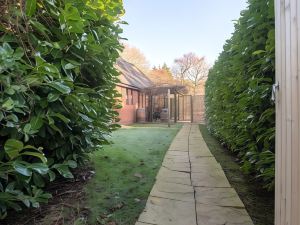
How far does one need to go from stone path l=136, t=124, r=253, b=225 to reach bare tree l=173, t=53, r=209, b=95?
24197 mm

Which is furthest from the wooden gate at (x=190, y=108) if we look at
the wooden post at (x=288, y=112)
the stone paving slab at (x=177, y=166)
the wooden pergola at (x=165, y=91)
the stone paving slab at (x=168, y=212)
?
the wooden post at (x=288, y=112)

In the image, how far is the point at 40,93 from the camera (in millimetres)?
1734

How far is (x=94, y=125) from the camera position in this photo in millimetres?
2418

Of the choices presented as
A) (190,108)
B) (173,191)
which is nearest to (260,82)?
(173,191)

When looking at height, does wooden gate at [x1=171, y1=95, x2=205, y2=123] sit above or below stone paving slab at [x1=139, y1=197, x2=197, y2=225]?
above

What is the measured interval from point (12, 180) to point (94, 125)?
37.7 inches

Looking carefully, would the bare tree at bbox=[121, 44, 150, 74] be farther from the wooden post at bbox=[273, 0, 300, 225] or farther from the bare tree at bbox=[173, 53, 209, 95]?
the wooden post at bbox=[273, 0, 300, 225]

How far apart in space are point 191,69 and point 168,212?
26645 mm

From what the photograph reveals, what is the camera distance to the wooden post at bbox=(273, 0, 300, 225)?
112 cm

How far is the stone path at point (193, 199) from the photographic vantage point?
1943 millimetres

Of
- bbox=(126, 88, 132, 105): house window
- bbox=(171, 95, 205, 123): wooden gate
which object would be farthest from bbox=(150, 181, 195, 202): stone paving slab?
bbox=(171, 95, 205, 123): wooden gate

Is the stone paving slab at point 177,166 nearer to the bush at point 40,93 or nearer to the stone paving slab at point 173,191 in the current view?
the stone paving slab at point 173,191

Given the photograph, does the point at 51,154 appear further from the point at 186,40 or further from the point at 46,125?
the point at 186,40

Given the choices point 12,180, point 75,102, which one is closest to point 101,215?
point 12,180
